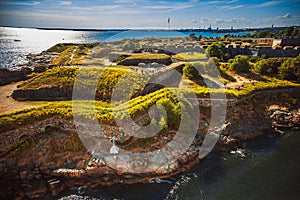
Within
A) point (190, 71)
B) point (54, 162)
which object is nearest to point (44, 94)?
point (54, 162)

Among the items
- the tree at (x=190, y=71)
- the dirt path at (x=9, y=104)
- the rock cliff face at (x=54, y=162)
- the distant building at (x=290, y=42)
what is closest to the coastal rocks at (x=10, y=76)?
the dirt path at (x=9, y=104)

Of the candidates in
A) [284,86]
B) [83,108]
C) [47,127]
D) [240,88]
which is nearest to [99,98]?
[83,108]

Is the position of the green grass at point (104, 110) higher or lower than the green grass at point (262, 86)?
lower

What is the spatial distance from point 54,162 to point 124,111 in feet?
28.7

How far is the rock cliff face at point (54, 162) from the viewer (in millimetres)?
20641

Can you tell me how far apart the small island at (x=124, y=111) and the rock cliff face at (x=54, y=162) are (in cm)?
9

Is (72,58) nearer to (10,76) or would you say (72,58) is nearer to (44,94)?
(10,76)

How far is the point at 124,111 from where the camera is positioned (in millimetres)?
25766

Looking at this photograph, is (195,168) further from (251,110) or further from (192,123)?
(251,110)

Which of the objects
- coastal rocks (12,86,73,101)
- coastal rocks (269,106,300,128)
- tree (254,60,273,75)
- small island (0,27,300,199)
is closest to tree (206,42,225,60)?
small island (0,27,300,199)

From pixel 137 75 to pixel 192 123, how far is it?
33.5 feet

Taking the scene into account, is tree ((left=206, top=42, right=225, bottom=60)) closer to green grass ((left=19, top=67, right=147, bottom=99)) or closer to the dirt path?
green grass ((left=19, top=67, right=147, bottom=99))

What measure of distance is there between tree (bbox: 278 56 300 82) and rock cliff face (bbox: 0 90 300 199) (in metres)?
18.9

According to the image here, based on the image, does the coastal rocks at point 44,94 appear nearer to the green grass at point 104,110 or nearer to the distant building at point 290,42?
the green grass at point 104,110
